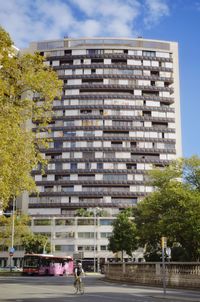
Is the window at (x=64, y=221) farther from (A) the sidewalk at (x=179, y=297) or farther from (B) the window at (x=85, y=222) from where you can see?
(A) the sidewalk at (x=179, y=297)

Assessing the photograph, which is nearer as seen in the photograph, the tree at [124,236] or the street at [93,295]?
the street at [93,295]

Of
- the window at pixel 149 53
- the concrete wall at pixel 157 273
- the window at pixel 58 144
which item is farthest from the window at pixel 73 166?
the concrete wall at pixel 157 273

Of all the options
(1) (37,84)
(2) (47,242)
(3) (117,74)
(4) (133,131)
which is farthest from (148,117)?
(1) (37,84)

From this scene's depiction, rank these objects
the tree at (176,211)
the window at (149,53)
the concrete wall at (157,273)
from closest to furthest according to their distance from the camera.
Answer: the concrete wall at (157,273)
the tree at (176,211)
the window at (149,53)

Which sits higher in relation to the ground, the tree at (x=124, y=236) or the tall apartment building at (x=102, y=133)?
the tall apartment building at (x=102, y=133)

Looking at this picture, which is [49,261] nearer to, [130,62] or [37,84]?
[37,84]

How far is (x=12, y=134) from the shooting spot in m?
16.8

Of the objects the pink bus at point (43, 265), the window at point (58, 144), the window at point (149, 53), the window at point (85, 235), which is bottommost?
the pink bus at point (43, 265)

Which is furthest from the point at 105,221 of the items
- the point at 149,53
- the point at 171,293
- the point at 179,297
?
the point at 179,297

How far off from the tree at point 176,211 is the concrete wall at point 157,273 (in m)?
5.61

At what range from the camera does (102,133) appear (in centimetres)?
10631

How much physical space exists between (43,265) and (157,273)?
30420 mm

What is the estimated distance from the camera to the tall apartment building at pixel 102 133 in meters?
101

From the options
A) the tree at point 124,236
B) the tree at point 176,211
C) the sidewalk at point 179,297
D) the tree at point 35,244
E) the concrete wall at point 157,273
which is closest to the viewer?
the sidewalk at point 179,297
